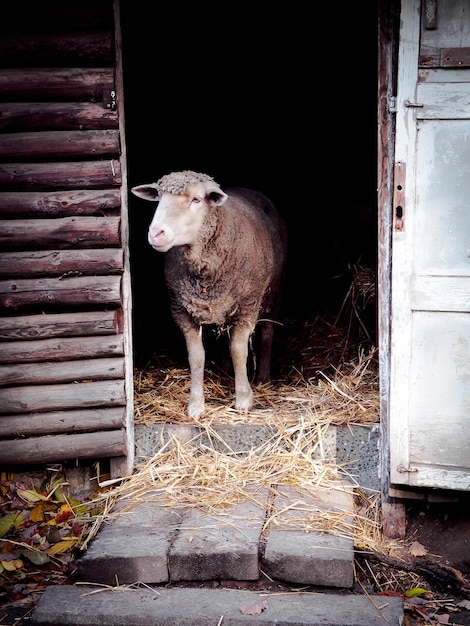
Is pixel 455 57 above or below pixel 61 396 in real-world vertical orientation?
above

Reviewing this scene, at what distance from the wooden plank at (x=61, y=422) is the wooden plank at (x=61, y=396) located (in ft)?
0.16

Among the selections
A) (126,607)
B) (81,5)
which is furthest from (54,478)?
(81,5)

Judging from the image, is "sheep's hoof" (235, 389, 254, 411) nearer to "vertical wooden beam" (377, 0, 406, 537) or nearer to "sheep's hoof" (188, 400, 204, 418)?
"sheep's hoof" (188, 400, 204, 418)

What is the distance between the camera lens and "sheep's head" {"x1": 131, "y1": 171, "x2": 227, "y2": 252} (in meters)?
5.34

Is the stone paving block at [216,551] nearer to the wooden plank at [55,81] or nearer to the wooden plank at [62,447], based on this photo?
the wooden plank at [62,447]

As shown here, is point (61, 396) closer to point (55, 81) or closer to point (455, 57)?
point (55, 81)

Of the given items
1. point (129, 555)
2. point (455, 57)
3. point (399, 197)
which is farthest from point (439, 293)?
point (129, 555)

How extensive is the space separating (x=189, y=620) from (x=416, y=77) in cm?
362

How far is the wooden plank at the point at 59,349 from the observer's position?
5465 mm

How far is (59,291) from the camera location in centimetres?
542

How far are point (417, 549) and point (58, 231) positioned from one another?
11.4ft

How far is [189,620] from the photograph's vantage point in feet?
13.7

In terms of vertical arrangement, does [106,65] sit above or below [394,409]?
above

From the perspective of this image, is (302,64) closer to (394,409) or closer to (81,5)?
(81,5)
